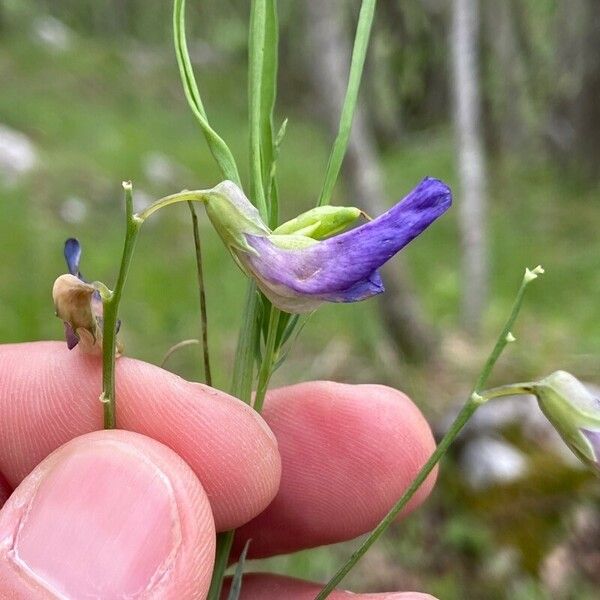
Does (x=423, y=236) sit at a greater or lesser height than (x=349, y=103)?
lesser

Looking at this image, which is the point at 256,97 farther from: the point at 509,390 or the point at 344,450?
the point at 344,450

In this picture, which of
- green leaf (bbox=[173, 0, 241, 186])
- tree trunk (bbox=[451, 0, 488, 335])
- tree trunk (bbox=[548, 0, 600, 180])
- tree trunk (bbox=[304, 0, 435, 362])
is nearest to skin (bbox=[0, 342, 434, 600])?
green leaf (bbox=[173, 0, 241, 186])

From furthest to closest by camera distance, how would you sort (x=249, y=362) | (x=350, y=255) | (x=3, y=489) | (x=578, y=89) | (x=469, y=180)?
(x=578, y=89), (x=469, y=180), (x=3, y=489), (x=249, y=362), (x=350, y=255)

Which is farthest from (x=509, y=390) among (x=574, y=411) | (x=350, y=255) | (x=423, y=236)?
(x=423, y=236)

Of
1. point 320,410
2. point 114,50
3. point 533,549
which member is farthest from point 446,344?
point 114,50

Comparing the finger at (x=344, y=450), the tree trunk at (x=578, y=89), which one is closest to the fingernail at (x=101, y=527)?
the finger at (x=344, y=450)

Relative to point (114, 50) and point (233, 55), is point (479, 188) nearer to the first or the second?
point (114, 50)

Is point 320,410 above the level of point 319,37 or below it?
below
